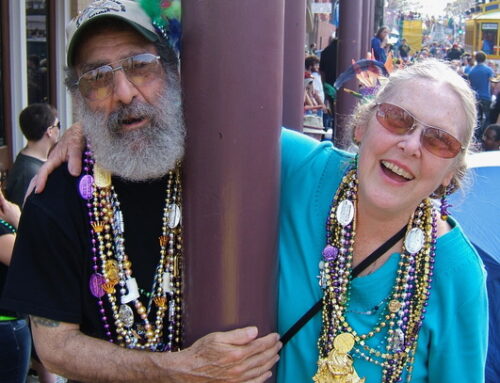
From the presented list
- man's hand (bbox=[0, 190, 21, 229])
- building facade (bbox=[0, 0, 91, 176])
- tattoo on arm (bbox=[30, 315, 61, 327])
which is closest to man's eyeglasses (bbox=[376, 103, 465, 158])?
tattoo on arm (bbox=[30, 315, 61, 327])

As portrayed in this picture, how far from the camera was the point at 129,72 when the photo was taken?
69.6 inches

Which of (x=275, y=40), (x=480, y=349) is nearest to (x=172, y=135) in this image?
(x=275, y=40)

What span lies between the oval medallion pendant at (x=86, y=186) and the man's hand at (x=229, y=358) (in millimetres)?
519

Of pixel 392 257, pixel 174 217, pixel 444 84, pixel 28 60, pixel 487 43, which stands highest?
pixel 487 43

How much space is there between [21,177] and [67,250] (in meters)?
2.43

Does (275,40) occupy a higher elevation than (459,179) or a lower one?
higher

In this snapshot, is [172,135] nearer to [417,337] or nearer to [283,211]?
[283,211]

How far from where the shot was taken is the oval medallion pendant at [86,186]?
178cm

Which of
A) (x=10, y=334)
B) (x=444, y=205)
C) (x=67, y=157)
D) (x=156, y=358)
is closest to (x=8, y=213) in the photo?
(x=10, y=334)

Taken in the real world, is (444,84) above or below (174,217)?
above

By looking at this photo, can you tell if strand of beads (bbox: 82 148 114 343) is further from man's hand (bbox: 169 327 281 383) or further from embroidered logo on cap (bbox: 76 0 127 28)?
embroidered logo on cap (bbox: 76 0 127 28)

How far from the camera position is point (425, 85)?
5.57 ft

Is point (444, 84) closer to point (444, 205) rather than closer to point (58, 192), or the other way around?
point (444, 205)

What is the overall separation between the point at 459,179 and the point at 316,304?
560 millimetres
